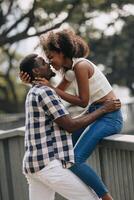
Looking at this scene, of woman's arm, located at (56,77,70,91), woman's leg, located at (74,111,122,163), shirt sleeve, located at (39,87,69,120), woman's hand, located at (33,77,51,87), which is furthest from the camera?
woman's arm, located at (56,77,70,91)

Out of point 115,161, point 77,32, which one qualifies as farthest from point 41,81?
point 77,32

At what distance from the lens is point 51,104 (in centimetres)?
322

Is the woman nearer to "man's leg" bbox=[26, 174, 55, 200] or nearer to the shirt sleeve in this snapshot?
the shirt sleeve

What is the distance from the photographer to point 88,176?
332 cm

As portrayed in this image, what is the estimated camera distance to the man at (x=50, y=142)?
127 inches

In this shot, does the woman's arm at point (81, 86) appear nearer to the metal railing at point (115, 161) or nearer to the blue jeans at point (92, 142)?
the blue jeans at point (92, 142)

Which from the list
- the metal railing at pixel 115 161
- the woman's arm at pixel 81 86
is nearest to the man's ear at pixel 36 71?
the woman's arm at pixel 81 86

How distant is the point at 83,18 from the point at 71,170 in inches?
612

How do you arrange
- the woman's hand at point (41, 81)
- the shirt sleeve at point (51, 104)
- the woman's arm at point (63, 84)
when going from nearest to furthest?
1. the shirt sleeve at point (51, 104)
2. the woman's hand at point (41, 81)
3. the woman's arm at point (63, 84)

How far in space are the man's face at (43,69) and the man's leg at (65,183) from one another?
1.91ft

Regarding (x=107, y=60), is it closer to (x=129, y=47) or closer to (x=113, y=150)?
(x=129, y=47)

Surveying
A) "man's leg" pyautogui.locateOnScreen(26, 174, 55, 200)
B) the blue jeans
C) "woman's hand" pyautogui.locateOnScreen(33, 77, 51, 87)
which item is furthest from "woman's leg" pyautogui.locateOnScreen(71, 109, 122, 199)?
"woman's hand" pyautogui.locateOnScreen(33, 77, 51, 87)

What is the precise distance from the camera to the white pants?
3.22 metres

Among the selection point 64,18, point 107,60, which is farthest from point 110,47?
point 64,18
